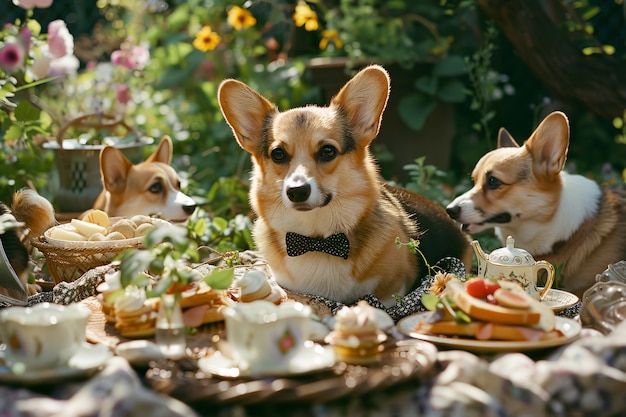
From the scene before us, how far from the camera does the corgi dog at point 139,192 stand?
3.92 meters

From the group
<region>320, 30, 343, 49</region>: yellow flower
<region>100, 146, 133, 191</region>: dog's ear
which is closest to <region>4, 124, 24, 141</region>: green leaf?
<region>100, 146, 133, 191</region>: dog's ear

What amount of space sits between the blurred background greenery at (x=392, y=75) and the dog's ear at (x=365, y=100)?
1.44 m

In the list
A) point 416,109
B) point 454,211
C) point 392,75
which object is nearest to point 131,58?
point 392,75

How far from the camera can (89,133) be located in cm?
476

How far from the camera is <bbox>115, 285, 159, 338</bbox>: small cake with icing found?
220 centimetres

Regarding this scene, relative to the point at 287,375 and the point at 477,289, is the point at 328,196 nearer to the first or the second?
the point at 477,289

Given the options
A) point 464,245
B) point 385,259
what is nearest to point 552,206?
point 464,245

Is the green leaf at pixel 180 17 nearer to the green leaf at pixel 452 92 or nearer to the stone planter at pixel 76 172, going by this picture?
the green leaf at pixel 452 92

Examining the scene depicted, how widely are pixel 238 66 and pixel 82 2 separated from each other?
1.35 m

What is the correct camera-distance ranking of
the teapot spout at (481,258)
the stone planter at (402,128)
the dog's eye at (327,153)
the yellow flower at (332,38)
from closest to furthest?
the teapot spout at (481,258), the dog's eye at (327,153), the stone planter at (402,128), the yellow flower at (332,38)

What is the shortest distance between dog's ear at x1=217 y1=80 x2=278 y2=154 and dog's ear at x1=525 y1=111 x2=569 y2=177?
3.87 feet

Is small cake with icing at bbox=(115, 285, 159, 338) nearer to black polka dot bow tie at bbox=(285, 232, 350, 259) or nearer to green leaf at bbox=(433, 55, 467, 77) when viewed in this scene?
black polka dot bow tie at bbox=(285, 232, 350, 259)

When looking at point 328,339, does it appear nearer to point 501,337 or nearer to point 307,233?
point 501,337

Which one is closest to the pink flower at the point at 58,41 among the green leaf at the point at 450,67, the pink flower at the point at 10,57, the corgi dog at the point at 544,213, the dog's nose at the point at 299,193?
the pink flower at the point at 10,57
